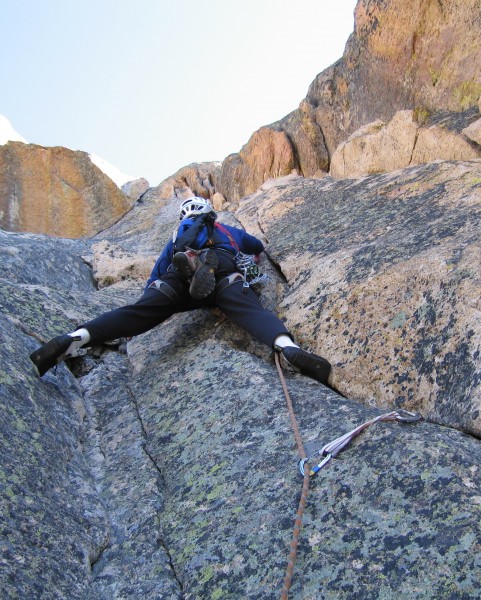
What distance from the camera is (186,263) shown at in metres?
6.95

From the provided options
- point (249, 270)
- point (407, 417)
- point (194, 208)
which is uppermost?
point (194, 208)

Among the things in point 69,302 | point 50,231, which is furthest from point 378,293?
point 50,231

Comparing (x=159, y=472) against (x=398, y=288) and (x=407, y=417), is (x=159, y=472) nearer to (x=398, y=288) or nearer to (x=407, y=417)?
(x=407, y=417)

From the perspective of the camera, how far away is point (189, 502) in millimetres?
4582

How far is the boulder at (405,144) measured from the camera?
9.01m

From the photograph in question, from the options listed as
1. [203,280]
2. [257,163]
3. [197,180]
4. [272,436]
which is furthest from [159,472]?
[197,180]

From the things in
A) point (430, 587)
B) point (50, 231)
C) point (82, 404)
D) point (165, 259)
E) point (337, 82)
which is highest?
point (50, 231)

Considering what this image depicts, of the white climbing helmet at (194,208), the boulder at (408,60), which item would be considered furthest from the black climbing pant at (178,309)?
the boulder at (408,60)

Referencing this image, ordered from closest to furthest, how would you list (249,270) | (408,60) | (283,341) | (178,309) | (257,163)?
(283,341) < (178,309) < (249,270) < (408,60) < (257,163)

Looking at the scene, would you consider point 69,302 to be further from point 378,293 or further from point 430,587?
point 430,587

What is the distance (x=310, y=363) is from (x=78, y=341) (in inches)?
105

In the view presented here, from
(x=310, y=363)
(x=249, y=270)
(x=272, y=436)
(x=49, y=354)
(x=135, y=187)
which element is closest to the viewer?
(x=272, y=436)

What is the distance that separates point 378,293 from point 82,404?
3.52m

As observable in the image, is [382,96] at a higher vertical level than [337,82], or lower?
lower
